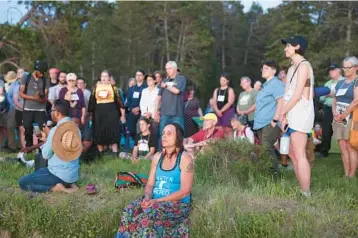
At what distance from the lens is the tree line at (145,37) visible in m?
26.2

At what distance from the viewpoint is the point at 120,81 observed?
38.0 meters

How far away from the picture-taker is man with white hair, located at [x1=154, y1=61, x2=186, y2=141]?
26.9 ft

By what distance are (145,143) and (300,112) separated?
A: 13.1 ft

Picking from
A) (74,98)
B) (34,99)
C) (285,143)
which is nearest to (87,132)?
(74,98)

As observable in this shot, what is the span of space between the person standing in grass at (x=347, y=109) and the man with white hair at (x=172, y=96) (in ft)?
8.66

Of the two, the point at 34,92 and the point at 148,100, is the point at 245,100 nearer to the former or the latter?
the point at 148,100

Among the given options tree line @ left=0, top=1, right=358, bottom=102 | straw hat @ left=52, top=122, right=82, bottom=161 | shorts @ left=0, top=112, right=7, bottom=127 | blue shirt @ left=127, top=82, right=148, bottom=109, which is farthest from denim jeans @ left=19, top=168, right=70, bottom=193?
tree line @ left=0, top=1, right=358, bottom=102

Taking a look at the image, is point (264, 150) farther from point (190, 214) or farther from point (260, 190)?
point (190, 214)

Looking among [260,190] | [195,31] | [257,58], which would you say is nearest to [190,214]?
[260,190]

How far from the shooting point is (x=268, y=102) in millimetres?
6859

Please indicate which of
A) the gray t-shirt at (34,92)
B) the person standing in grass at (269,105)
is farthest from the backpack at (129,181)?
the gray t-shirt at (34,92)

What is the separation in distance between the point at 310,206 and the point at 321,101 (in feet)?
17.2

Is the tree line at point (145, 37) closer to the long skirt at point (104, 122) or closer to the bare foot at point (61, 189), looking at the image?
the long skirt at point (104, 122)

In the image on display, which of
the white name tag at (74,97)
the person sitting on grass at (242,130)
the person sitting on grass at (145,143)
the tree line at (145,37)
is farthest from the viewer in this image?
the tree line at (145,37)
